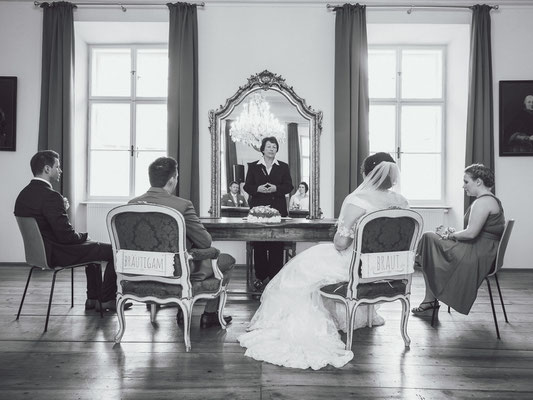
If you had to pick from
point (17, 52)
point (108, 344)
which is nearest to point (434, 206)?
point (108, 344)

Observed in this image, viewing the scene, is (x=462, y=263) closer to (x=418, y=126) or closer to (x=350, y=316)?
(x=350, y=316)

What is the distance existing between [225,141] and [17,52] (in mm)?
3095

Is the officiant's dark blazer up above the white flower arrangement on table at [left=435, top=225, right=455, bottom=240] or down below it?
above

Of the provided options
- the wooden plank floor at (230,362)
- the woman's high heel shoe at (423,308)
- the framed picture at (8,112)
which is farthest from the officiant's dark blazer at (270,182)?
the framed picture at (8,112)

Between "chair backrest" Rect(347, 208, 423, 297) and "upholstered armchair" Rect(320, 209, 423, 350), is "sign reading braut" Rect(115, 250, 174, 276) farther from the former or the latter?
"chair backrest" Rect(347, 208, 423, 297)

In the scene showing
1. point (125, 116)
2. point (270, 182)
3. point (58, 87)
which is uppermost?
point (58, 87)

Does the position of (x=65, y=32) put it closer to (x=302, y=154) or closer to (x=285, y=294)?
(x=302, y=154)

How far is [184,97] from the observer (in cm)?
589

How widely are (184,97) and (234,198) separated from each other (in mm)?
1514

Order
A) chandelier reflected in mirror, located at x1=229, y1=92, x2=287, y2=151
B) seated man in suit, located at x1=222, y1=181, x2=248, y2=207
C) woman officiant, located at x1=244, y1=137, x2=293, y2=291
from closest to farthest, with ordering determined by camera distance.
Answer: woman officiant, located at x1=244, y1=137, x2=293, y2=291, seated man in suit, located at x1=222, y1=181, x2=248, y2=207, chandelier reflected in mirror, located at x1=229, y1=92, x2=287, y2=151

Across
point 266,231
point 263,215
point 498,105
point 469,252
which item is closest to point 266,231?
point 266,231

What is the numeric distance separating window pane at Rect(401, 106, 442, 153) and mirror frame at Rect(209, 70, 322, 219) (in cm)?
161

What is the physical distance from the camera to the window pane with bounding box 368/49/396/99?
6738 mm

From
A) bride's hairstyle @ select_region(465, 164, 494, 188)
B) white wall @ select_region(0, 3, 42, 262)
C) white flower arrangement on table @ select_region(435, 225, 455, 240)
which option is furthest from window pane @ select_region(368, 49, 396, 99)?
white wall @ select_region(0, 3, 42, 262)
